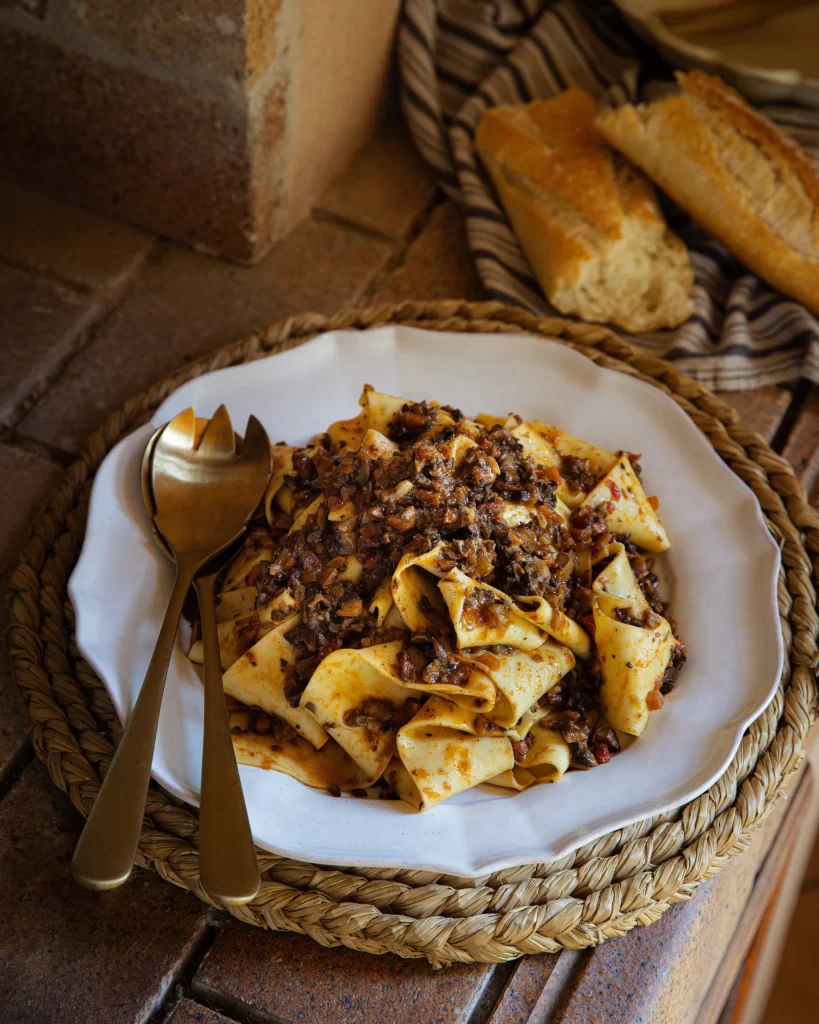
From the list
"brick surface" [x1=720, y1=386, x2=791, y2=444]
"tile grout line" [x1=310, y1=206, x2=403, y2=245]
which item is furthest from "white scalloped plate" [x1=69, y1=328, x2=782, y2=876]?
"tile grout line" [x1=310, y1=206, x2=403, y2=245]

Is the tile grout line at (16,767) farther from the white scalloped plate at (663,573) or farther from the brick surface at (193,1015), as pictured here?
the brick surface at (193,1015)

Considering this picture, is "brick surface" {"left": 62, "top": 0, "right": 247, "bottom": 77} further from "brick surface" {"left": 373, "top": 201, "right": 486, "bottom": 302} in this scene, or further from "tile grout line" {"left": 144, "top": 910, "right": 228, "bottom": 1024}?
"tile grout line" {"left": 144, "top": 910, "right": 228, "bottom": 1024}

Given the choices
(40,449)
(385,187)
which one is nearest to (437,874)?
(40,449)

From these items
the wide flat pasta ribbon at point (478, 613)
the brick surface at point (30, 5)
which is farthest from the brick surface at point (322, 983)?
the brick surface at point (30, 5)

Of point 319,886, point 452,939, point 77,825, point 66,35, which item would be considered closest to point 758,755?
point 452,939

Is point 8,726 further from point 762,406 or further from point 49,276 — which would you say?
point 762,406

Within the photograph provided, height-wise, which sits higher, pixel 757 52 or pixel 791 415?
pixel 757 52

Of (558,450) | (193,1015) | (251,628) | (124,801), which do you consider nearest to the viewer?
(124,801)

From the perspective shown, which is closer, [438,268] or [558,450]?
[558,450]
